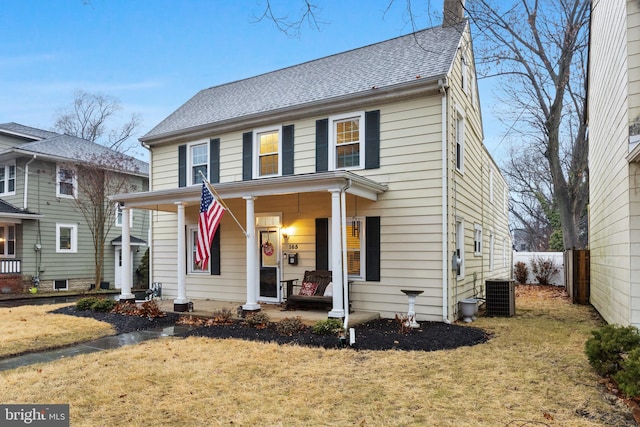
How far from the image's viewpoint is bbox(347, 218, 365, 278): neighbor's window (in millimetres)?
9531

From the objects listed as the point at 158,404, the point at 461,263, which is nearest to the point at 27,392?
the point at 158,404

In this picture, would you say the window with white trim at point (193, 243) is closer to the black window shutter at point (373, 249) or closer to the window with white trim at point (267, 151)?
the window with white trim at point (267, 151)

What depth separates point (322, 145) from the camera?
9906 millimetres

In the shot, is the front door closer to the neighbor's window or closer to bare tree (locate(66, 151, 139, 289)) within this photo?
the neighbor's window

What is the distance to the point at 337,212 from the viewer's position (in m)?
7.82

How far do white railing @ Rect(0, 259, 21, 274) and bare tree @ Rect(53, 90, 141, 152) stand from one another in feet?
48.2

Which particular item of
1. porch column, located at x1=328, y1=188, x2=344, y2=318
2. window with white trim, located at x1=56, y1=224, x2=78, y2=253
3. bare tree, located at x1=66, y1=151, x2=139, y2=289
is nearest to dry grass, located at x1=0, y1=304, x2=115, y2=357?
porch column, located at x1=328, y1=188, x2=344, y2=318

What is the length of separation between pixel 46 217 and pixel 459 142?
1557 cm

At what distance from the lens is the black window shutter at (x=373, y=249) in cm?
921

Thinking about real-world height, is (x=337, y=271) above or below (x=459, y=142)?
below

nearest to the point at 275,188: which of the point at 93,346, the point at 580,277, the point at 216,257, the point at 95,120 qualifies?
the point at 216,257

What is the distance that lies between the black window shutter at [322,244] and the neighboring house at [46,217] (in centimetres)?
1183

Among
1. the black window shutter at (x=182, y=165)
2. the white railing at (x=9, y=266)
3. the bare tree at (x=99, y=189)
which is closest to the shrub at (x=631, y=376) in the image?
the black window shutter at (x=182, y=165)

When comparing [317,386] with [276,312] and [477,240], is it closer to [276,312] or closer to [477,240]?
[276,312]
